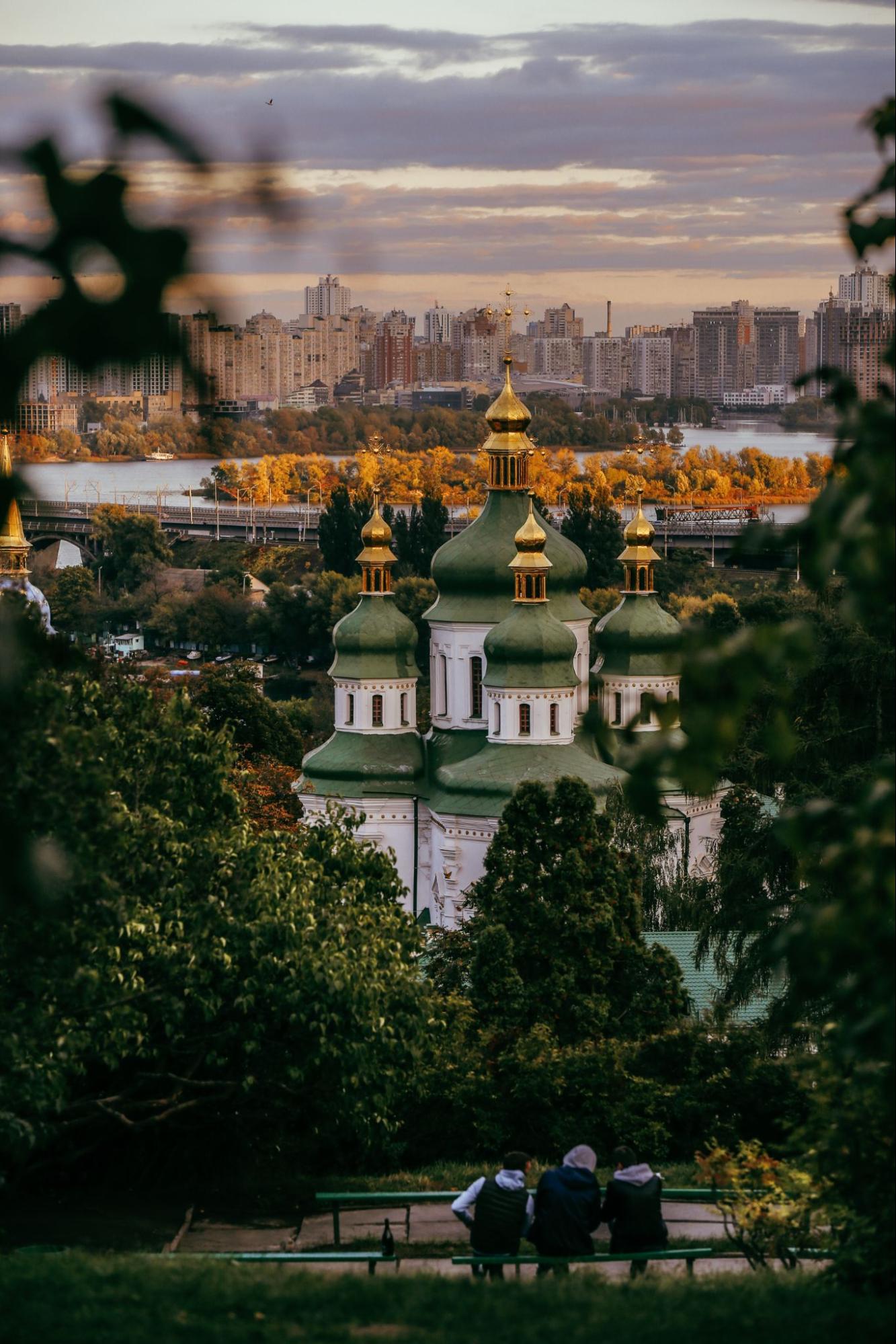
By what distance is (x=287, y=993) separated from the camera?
41.7ft

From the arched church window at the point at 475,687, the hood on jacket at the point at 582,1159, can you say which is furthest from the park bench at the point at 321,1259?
the arched church window at the point at 475,687

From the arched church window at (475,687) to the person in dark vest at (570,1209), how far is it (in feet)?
74.7

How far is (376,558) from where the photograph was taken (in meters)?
32.5

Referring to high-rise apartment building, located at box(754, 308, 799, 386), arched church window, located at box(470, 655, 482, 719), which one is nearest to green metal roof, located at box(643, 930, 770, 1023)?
arched church window, located at box(470, 655, 482, 719)

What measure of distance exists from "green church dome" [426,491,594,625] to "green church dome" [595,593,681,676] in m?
0.43

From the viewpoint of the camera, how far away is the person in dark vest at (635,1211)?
30.1 feet

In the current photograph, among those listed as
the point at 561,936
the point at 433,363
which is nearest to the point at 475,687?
the point at 561,936

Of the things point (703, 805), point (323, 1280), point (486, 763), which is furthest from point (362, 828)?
point (323, 1280)

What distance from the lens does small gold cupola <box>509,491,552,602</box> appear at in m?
30.5

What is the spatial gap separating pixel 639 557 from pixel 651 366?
115973 millimetres

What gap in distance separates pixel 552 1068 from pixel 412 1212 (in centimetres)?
354

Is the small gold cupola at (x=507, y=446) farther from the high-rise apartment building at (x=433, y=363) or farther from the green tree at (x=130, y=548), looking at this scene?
the high-rise apartment building at (x=433, y=363)

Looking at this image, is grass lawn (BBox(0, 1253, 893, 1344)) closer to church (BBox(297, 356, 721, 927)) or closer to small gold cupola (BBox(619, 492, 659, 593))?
church (BBox(297, 356, 721, 927))

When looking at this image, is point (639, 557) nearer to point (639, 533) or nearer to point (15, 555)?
point (639, 533)
